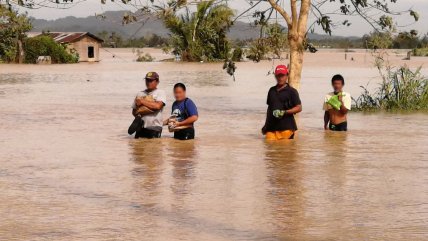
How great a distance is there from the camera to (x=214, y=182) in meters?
10.6

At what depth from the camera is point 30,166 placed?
12062mm

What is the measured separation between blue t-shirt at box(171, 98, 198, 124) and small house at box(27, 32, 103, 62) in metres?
55.3

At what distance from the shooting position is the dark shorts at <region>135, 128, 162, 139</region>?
14930 millimetres

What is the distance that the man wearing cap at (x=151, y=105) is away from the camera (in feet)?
47.4

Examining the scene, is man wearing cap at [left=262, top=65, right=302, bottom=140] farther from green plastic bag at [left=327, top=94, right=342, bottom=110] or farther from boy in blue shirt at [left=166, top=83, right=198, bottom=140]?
boy in blue shirt at [left=166, top=83, right=198, bottom=140]

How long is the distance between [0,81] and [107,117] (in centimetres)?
1884

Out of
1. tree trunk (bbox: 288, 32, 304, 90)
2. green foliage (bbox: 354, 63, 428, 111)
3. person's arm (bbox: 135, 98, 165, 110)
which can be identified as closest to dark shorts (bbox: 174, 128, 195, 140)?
person's arm (bbox: 135, 98, 165, 110)

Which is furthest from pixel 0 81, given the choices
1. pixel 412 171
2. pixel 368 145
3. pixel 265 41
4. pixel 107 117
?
pixel 412 171

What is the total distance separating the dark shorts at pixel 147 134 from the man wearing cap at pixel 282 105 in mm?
1788

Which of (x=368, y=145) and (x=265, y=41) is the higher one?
(x=265, y=41)

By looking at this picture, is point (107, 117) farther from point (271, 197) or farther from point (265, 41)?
point (271, 197)

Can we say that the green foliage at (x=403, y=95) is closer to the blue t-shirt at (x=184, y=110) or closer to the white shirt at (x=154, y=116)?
the blue t-shirt at (x=184, y=110)

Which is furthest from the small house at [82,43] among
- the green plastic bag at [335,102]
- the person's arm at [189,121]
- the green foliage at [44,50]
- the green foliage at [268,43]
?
the person's arm at [189,121]

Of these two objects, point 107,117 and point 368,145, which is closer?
point 368,145
